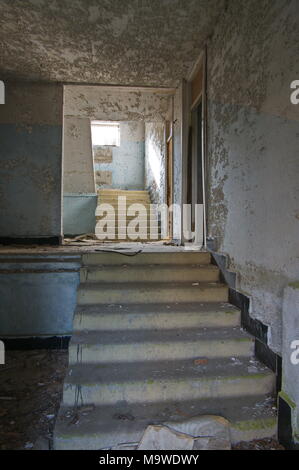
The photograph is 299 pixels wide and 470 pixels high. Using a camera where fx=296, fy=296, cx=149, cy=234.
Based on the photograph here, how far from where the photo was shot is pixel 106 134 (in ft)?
31.8

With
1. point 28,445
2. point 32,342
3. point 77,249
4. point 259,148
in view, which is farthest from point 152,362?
point 77,249

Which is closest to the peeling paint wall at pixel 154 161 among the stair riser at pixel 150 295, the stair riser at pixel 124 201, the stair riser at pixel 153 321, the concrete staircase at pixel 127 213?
the stair riser at pixel 124 201

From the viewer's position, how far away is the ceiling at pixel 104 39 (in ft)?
8.86

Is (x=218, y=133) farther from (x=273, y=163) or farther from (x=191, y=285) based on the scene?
(x=191, y=285)

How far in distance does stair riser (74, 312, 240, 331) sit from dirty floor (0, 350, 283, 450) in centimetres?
52

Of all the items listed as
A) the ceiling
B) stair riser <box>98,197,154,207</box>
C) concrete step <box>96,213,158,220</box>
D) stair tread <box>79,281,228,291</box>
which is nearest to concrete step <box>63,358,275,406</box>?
stair tread <box>79,281,228,291</box>

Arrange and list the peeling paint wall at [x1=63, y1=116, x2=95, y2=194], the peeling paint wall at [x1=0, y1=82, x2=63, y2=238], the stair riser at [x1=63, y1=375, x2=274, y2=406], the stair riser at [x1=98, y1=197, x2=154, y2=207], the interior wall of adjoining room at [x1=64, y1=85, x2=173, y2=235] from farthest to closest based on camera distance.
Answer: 1. the stair riser at [x1=98, y1=197, x2=154, y2=207]
2. the peeling paint wall at [x1=63, y1=116, x2=95, y2=194]
3. the interior wall of adjoining room at [x1=64, y1=85, x2=173, y2=235]
4. the peeling paint wall at [x1=0, y1=82, x2=63, y2=238]
5. the stair riser at [x1=63, y1=375, x2=274, y2=406]

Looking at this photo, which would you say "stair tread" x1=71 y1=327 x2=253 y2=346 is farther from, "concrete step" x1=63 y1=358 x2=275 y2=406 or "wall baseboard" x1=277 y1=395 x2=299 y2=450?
"wall baseboard" x1=277 y1=395 x2=299 y2=450

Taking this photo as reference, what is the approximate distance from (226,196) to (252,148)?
1.93 ft

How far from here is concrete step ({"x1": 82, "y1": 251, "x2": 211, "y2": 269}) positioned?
293 cm

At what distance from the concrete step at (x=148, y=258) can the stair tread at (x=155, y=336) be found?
31.7 inches

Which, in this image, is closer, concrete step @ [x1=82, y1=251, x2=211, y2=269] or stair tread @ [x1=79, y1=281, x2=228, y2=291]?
stair tread @ [x1=79, y1=281, x2=228, y2=291]

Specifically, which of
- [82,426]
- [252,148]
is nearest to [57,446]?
[82,426]

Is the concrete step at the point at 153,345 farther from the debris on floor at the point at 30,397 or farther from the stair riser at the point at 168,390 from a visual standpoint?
the debris on floor at the point at 30,397
